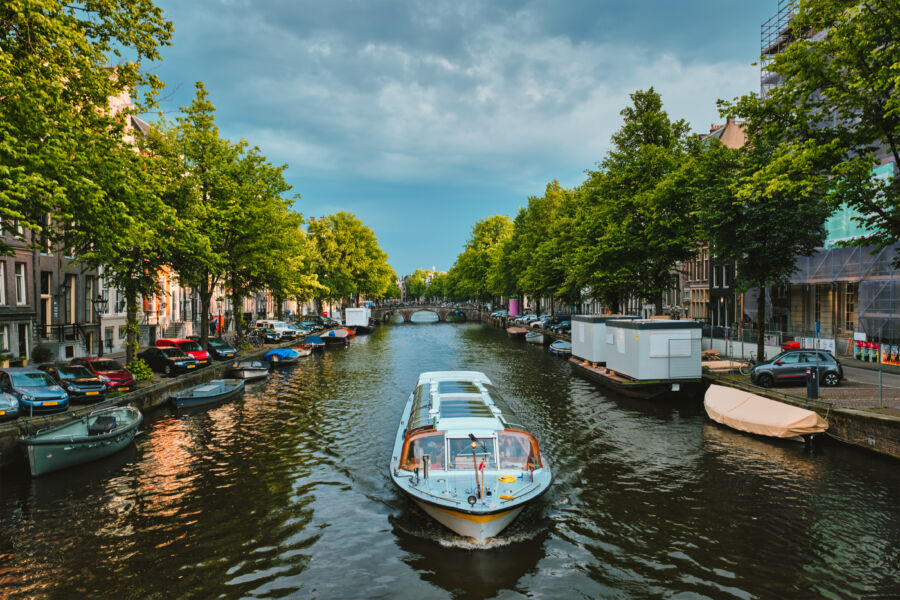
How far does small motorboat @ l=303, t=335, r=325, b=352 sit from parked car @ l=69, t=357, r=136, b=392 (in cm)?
2939

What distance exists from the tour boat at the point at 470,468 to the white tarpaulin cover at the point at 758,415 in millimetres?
11326

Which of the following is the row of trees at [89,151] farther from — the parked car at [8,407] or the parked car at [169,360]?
the parked car at [8,407]

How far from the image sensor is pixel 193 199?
31.9 metres

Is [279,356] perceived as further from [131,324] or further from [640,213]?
[640,213]

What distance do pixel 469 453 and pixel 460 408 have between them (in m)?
2.31

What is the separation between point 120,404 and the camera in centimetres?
2300

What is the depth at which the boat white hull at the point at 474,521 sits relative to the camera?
1155 centimetres

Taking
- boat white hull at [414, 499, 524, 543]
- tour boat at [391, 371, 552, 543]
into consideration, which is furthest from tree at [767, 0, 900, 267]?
boat white hull at [414, 499, 524, 543]

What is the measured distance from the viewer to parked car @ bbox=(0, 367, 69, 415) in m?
18.4

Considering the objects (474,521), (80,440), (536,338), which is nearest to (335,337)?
(536,338)

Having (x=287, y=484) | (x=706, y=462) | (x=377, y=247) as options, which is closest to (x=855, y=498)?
(x=706, y=462)

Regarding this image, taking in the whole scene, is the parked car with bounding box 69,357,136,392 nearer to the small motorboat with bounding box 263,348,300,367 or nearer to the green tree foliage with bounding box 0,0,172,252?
the green tree foliage with bounding box 0,0,172,252

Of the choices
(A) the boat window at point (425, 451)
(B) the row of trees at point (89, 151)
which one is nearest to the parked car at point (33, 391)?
(B) the row of trees at point (89, 151)

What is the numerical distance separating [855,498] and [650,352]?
46.0 feet
